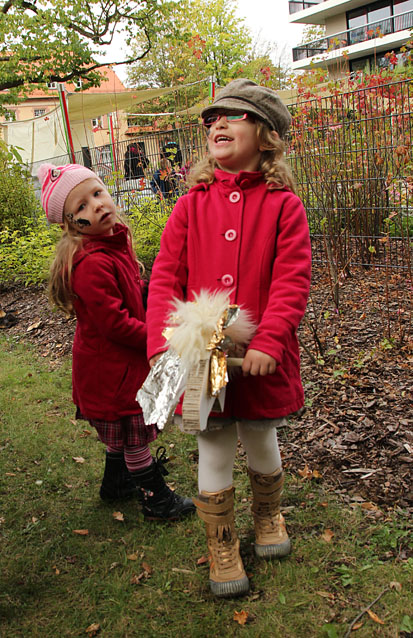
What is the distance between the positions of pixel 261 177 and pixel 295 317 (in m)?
0.52

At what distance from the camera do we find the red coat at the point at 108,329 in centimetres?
216

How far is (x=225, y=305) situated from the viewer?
5.19 ft

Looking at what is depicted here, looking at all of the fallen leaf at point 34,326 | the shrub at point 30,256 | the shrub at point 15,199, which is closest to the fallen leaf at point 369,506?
the fallen leaf at point 34,326

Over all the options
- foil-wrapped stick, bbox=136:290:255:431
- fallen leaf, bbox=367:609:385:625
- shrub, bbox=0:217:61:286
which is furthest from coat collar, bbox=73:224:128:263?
shrub, bbox=0:217:61:286

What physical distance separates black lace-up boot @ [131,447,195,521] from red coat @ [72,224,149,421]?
13.2 inches

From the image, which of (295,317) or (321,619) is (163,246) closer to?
(295,317)

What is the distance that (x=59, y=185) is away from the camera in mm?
2240

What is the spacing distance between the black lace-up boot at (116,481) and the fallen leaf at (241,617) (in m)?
0.94

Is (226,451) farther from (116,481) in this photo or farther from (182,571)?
(116,481)

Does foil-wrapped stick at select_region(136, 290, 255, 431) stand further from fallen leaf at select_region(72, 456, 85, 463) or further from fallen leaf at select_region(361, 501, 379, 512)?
fallen leaf at select_region(72, 456, 85, 463)

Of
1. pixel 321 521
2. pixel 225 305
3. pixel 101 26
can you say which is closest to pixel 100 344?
pixel 225 305

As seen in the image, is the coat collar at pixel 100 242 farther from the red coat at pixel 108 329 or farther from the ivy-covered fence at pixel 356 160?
the ivy-covered fence at pixel 356 160

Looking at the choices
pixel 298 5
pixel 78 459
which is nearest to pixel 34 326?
pixel 78 459

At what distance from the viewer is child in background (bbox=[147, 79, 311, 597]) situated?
1.75 m
